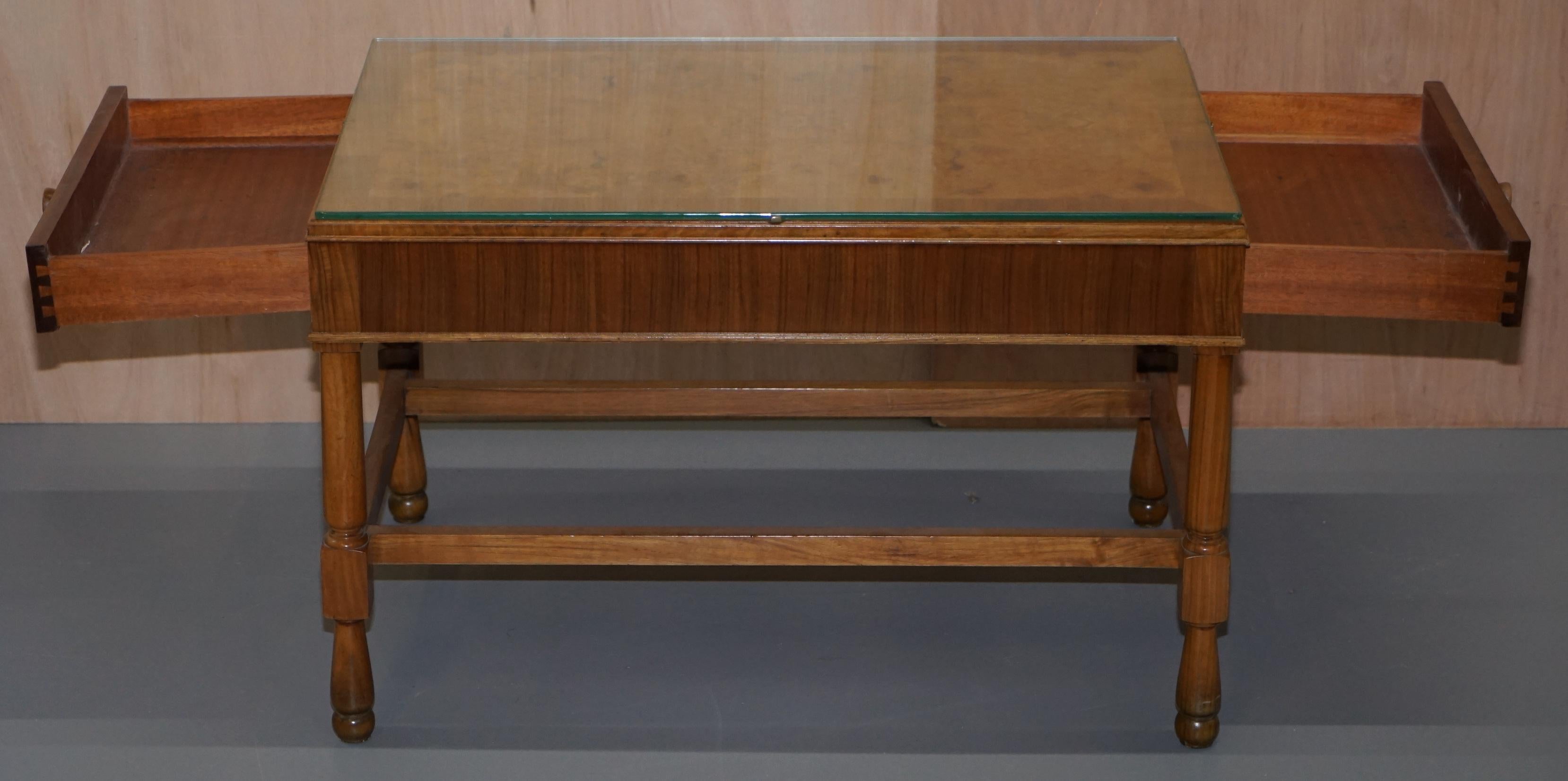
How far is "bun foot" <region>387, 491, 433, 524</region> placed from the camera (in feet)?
11.9

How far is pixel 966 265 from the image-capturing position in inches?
98.3

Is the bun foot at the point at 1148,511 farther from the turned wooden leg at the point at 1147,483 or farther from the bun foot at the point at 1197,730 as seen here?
the bun foot at the point at 1197,730

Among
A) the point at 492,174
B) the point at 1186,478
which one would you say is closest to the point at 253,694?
the point at 492,174

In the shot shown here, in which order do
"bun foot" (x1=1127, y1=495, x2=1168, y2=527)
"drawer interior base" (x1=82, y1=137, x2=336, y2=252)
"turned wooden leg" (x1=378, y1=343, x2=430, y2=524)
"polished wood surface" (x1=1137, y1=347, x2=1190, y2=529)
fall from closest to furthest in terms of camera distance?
"drawer interior base" (x1=82, y1=137, x2=336, y2=252) → "polished wood surface" (x1=1137, y1=347, x2=1190, y2=529) → "turned wooden leg" (x1=378, y1=343, x2=430, y2=524) → "bun foot" (x1=1127, y1=495, x2=1168, y2=527)

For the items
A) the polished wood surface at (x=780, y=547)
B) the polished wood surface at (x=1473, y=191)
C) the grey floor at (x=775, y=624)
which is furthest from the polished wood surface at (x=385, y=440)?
the polished wood surface at (x=1473, y=191)

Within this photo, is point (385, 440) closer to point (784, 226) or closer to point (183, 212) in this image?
point (183, 212)

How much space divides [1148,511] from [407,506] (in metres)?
1.61

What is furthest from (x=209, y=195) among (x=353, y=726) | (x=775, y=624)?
(x=775, y=624)

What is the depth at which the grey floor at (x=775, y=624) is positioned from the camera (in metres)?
2.80

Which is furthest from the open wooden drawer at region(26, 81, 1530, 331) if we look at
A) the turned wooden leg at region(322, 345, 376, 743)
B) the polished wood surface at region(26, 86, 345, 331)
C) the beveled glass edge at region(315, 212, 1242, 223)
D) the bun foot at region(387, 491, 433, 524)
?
the bun foot at region(387, 491, 433, 524)

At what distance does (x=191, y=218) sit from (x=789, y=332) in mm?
1134

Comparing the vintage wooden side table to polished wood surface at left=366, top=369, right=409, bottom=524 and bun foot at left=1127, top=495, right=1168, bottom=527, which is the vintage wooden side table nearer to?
polished wood surface at left=366, top=369, right=409, bottom=524

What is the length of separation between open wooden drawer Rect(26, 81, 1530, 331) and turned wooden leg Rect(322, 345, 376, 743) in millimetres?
147

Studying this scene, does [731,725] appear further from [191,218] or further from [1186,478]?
[191,218]
